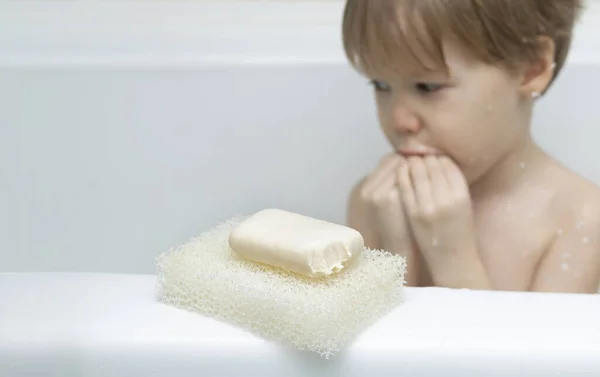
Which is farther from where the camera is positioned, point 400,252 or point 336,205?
point 336,205

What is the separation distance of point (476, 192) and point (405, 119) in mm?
160

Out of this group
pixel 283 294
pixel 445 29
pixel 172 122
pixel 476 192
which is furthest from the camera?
pixel 172 122

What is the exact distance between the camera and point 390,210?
0.76 m

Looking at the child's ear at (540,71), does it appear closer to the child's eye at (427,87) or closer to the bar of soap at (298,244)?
the child's eye at (427,87)

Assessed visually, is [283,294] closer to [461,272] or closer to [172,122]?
[461,272]

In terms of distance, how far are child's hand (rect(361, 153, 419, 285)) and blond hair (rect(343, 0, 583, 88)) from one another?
0.12 metres

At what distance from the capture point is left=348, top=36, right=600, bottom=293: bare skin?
73cm

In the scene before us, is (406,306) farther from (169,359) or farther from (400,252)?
(400,252)

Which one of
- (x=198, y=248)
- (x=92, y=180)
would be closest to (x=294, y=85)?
(x=92, y=180)

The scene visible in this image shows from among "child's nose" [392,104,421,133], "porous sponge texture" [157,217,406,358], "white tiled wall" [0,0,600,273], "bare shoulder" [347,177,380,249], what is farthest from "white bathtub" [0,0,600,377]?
"porous sponge texture" [157,217,406,358]

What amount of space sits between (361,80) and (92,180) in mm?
419

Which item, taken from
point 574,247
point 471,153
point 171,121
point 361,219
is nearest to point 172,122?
point 171,121

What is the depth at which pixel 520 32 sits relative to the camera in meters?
0.71

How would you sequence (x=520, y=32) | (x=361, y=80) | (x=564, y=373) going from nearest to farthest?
(x=564, y=373), (x=520, y=32), (x=361, y=80)
